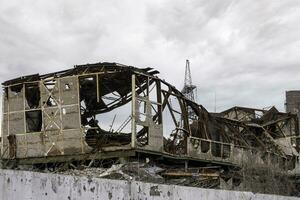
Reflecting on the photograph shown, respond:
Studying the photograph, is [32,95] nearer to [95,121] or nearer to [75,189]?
[95,121]

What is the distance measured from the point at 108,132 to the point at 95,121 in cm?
141

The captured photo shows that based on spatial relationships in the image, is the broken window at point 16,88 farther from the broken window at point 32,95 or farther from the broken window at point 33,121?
the broken window at point 33,121

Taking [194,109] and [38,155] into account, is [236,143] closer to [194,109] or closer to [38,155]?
[194,109]

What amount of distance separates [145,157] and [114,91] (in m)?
3.29

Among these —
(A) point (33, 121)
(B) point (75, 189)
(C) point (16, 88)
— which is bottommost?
(B) point (75, 189)

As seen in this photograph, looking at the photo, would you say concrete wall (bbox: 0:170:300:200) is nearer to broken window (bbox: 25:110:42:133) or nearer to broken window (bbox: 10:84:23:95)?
broken window (bbox: 25:110:42:133)

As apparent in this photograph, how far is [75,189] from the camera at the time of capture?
639 cm

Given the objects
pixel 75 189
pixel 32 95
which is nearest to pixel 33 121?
pixel 32 95

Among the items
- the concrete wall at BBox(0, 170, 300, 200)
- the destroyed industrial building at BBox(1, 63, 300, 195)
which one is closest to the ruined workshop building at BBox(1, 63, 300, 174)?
the destroyed industrial building at BBox(1, 63, 300, 195)

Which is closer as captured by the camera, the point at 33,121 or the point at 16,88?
the point at 33,121

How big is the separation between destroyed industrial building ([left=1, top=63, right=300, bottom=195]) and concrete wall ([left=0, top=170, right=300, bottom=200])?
10.2 metres

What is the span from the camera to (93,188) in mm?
6672

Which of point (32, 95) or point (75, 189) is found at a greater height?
point (32, 95)

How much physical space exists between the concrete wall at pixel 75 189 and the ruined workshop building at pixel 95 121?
11131 millimetres
